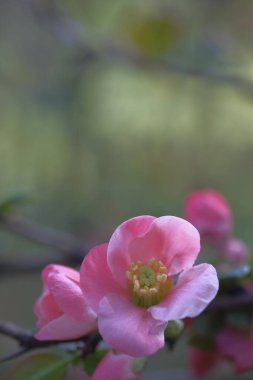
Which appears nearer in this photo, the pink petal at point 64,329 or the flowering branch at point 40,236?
the pink petal at point 64,329

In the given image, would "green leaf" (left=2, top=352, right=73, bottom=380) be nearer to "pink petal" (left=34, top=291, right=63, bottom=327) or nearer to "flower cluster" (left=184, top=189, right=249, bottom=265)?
"pink petal" (left=34, top=291, right=63, bottom=327)

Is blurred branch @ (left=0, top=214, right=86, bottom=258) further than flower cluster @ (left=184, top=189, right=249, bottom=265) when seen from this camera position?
Yes

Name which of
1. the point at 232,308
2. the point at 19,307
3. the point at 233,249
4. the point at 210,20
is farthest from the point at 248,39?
the point at 232,308

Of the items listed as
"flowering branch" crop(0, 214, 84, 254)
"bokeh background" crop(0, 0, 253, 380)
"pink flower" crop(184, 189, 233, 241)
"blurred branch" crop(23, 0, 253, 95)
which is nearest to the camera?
"pink flower" crop(184, 189, 233, 241)

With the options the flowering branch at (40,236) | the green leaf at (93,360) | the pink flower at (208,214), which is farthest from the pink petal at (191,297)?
the flowering branch at (40,236)

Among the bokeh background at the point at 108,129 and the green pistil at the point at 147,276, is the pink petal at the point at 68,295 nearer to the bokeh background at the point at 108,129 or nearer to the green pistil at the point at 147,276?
the green pistil at the point at 147,276

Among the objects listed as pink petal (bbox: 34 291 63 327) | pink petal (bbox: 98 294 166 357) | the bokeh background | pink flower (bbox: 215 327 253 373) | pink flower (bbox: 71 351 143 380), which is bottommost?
the bokeh background

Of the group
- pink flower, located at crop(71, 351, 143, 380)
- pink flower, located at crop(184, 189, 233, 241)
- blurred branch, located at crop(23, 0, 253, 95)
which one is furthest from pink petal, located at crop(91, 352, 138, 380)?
blurred branch, located at crop(23, 0, 253, 95)
